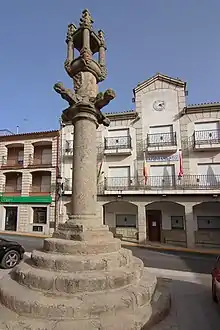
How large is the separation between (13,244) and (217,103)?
635 inches

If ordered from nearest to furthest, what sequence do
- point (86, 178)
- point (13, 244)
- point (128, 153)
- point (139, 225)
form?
point (86, 178) → point (13, 244) → point (139, 225) → point (128, 153)

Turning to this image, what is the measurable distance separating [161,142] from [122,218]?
6.90 m

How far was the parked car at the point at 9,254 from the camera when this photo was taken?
7.05 meters

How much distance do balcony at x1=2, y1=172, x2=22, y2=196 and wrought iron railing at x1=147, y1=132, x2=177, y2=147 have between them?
13.0m

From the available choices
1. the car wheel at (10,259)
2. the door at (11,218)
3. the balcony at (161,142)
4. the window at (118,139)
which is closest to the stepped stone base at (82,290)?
the car wheel at (10,259)

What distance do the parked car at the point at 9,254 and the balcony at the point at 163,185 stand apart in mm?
9036

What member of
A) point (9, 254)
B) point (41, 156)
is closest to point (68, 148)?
point (41, 156)

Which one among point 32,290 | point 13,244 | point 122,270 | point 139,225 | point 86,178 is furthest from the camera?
point 139,225

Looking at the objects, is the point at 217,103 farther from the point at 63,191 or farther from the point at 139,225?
the point at 63,191

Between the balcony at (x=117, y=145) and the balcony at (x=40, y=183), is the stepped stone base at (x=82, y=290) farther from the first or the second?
the balcony at (x=40, y=183)

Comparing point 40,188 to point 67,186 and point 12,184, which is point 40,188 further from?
point 67,186

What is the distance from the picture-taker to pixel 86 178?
187 inches

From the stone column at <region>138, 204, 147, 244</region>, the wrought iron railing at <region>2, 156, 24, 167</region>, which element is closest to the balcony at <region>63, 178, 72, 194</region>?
the wrought iron railing at <region>2, 156, 24, 167</region>

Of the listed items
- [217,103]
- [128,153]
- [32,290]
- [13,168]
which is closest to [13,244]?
[32,290]
